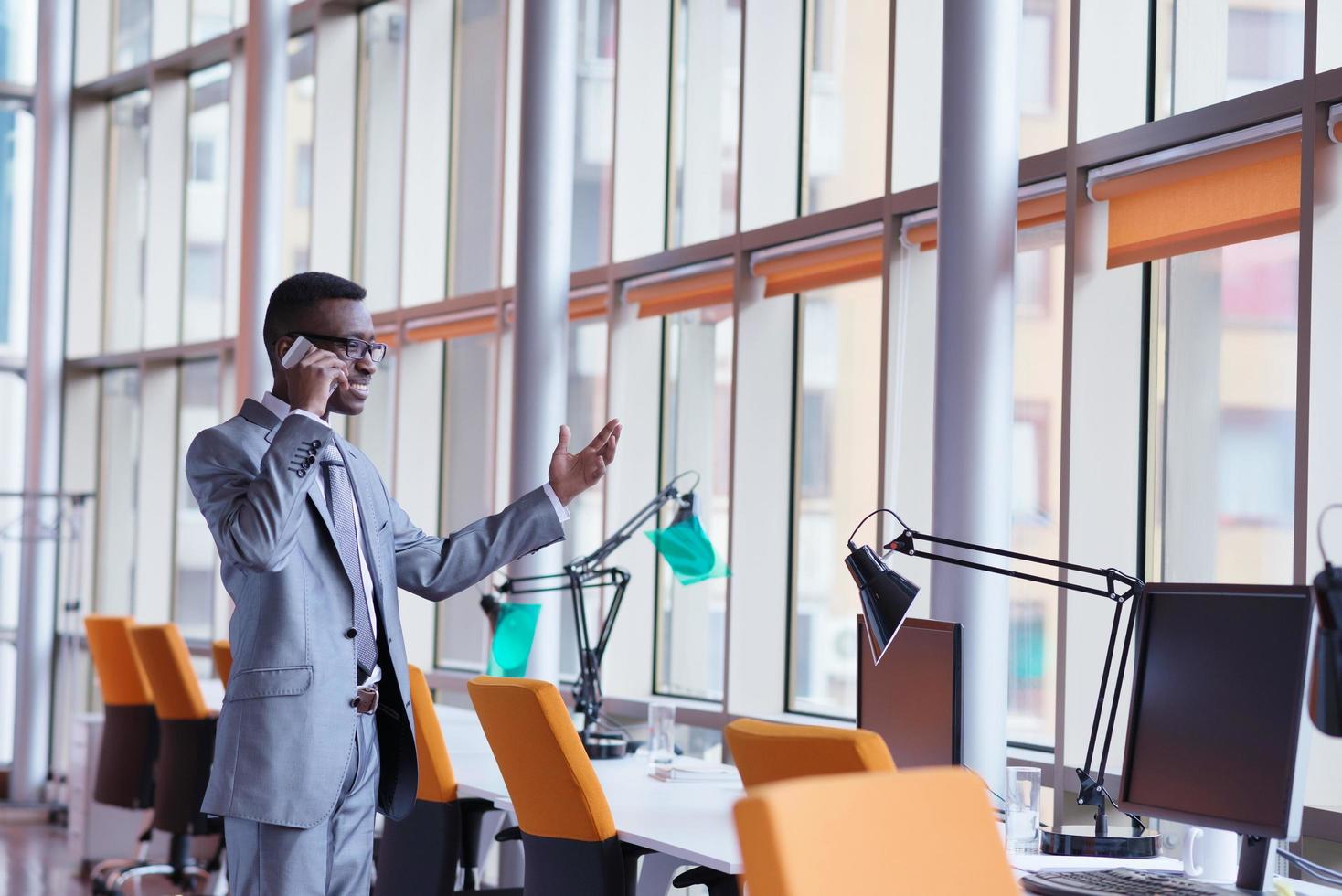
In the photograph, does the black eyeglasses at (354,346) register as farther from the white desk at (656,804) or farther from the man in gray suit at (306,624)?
the white desk at (656,804)

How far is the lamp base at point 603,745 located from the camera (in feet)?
13.7

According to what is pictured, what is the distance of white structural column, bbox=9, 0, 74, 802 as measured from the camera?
830 cm

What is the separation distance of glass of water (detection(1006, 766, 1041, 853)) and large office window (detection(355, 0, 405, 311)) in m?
5.04

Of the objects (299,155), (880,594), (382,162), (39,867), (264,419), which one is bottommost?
(39,867)

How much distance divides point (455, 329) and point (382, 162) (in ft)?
3.84

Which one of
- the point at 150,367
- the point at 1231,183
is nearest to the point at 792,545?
the point at 1231,183

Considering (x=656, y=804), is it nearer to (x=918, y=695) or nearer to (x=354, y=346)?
(x=918, y=695)

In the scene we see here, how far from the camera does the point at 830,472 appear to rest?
502 cm

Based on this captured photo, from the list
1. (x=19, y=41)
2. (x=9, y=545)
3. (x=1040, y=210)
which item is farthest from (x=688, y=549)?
(x=19, y=41)

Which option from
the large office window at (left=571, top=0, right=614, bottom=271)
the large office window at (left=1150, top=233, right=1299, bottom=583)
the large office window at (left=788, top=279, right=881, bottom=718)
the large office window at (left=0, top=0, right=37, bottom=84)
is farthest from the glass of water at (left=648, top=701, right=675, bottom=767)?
the large office window at (left=0, top=0, right=37, bottom=84)

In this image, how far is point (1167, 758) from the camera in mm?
2273

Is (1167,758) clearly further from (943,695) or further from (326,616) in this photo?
(326,616)

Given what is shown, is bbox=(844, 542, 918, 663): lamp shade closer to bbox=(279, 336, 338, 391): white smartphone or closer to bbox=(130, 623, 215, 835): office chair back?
bbox=(279, 336, 338, 391): white smartphone

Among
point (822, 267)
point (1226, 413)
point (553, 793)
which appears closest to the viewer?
point (553, 793)
